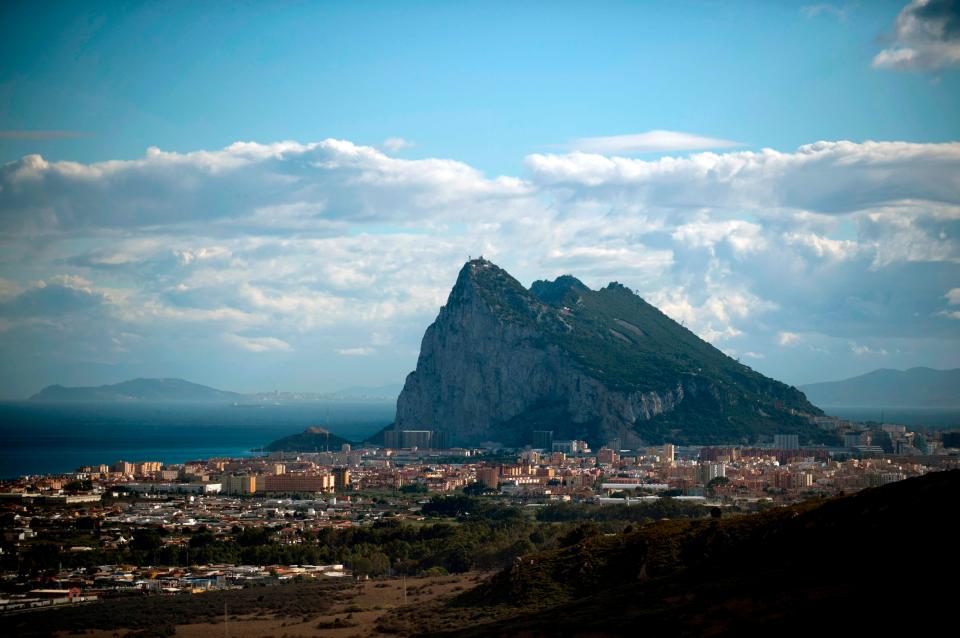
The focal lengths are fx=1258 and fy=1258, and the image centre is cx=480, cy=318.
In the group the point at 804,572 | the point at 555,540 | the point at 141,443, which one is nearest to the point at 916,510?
the point at 804,572

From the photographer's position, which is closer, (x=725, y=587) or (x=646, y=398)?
(x=725, y=587)

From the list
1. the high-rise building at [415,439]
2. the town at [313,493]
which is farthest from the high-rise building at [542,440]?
the high-rise building at [415,439]

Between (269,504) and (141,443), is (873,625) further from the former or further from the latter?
(141,443)

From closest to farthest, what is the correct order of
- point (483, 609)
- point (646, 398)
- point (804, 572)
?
point (804, 572)
point (483, 609)
point (646, 398)

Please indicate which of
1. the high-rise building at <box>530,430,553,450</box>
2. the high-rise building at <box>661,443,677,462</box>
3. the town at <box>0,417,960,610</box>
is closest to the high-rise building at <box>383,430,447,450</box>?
the town at <box>0,417,960,610</box>

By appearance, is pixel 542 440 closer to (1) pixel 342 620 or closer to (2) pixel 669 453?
(2) pixel 669 453

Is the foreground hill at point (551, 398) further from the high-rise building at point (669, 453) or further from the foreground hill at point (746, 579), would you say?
the foreground hill at point (746, 579)
